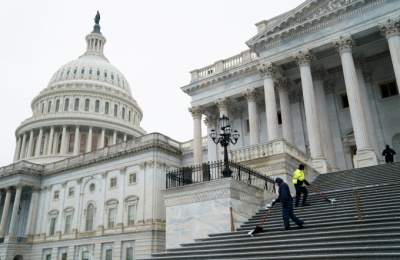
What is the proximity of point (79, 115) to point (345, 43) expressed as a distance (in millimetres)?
58684

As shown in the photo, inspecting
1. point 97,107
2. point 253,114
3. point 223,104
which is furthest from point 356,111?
point 97,107

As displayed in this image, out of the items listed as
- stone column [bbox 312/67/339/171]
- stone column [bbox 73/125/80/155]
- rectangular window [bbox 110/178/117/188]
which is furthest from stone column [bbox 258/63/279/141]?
stone column [bbox 73/125/80/155]

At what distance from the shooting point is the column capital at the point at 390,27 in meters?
23.8

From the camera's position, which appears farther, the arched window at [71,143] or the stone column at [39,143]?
the stone column at [39,143]

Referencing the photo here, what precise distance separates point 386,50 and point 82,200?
38.6m

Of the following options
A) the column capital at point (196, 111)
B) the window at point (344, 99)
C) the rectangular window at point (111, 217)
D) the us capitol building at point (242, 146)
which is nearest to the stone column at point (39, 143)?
the us capitol building at point (242, 146)

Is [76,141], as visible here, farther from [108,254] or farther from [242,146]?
[242,146]

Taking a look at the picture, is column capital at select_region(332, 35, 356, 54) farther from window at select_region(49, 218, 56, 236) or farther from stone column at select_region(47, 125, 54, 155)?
stone column at select_region(47, 125, 54, 155)

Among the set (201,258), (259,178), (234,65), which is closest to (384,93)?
(234,65)

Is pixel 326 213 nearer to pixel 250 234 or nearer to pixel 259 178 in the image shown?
pixel 250 234

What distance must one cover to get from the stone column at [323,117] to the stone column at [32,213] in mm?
42117

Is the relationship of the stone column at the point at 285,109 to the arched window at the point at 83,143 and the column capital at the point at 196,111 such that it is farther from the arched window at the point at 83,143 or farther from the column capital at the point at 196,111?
the arched window at the point at 83,143

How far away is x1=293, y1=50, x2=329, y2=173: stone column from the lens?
2423 cm

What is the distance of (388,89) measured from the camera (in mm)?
28891
